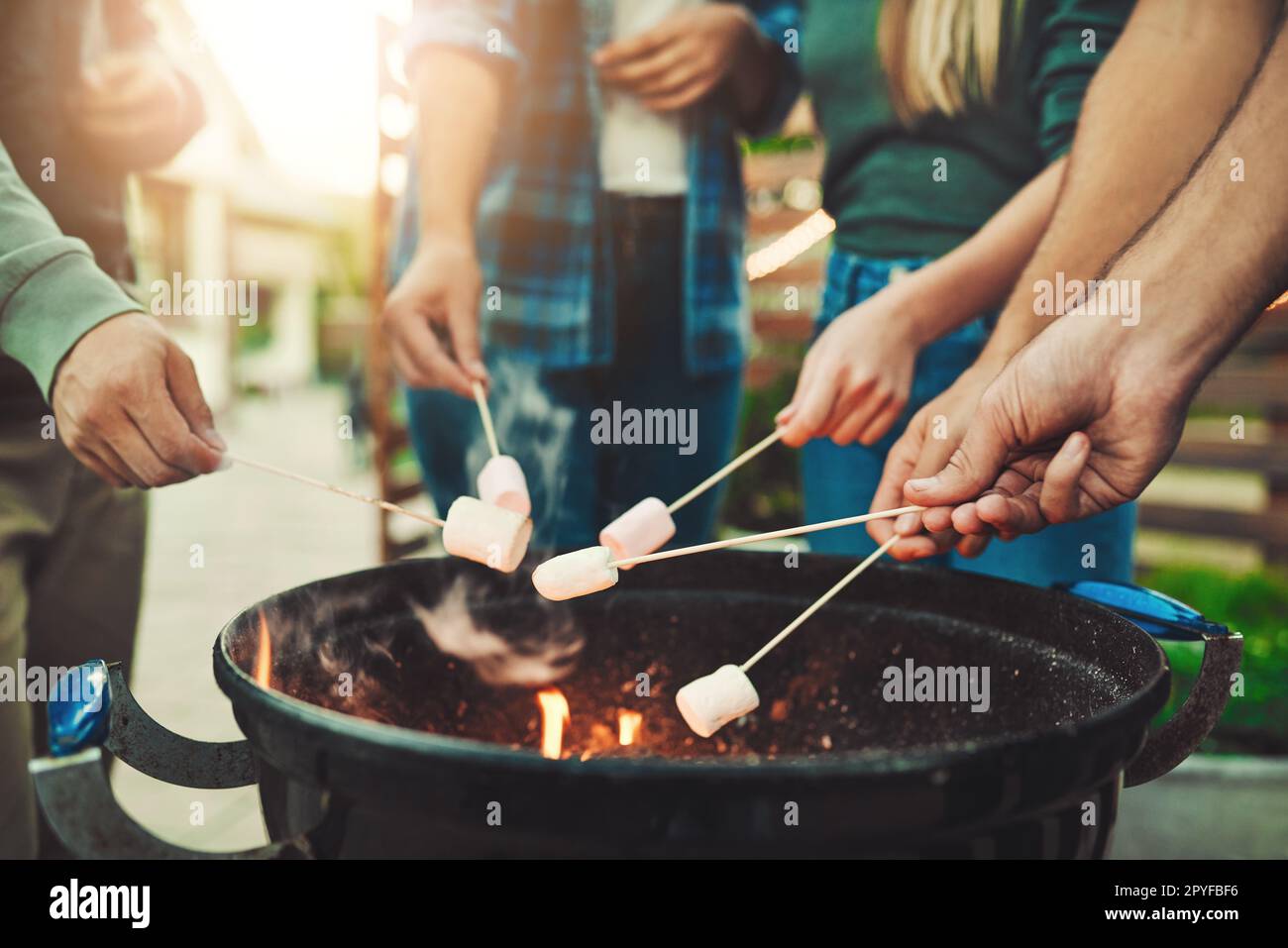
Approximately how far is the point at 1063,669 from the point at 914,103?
123 centimetres

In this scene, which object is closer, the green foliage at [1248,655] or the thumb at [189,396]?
the thumb at [189,396]

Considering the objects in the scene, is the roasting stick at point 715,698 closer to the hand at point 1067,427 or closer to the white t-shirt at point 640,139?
the hand at point 1067,427

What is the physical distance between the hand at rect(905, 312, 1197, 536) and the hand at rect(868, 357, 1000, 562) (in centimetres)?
10

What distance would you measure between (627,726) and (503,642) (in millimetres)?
258

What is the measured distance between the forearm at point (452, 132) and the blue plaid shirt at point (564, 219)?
0.17 m

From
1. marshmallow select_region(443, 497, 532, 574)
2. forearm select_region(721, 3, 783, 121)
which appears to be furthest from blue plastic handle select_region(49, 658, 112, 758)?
forearm select_region(721, 3, 783, 121)

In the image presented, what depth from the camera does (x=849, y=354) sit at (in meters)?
1.67

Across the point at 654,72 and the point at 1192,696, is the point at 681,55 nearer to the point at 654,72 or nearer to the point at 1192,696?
the point at 654,72

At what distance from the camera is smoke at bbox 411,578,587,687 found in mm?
1562

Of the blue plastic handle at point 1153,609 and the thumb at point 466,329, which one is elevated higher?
the thumb at point 466,329

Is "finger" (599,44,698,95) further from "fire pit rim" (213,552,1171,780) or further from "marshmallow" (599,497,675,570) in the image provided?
"fire pit rim" (213,552,1171,780)

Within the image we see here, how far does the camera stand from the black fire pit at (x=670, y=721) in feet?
2.72

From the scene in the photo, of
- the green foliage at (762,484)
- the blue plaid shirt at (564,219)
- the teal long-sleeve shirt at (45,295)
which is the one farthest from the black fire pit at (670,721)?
the green foliage at (762,484)

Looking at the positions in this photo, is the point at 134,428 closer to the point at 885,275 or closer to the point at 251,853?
the point at 251,853
